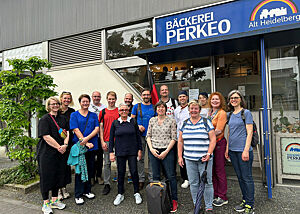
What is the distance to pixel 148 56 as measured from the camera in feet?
15.4

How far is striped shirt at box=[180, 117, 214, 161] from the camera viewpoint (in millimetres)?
2896

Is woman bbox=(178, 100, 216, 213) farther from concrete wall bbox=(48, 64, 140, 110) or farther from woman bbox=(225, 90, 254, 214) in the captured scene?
concrete wall bbox=(48, 64, 140, 110)

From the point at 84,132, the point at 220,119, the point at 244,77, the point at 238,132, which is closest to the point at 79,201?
the point at 84,132

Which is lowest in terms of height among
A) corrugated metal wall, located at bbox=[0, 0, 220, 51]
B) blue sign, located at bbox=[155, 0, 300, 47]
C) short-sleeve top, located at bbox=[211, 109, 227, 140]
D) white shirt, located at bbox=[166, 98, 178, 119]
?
short-sleeve top, located at bbox=[211, 109, 227, 140]

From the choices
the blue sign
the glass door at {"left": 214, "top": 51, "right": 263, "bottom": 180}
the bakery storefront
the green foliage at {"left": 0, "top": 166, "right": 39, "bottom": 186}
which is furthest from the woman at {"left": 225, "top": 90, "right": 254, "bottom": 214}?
the green foliage at {"left": 0, "top": 166, "right": 39, "bottom": 186}

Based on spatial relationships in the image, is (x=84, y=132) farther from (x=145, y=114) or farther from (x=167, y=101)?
(x=167, y=101)

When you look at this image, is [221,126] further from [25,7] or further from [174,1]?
[25,7]

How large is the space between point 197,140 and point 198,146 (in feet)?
0.29

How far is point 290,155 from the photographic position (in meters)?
4.16

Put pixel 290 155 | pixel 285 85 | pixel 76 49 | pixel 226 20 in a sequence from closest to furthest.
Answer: pixel 290 155
pixel 285 85
pixel 226 20
pixel 76 49

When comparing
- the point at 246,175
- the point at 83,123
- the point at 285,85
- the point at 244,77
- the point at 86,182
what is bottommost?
the point at 86,182

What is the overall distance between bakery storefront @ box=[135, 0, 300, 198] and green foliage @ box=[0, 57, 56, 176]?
2447 mm

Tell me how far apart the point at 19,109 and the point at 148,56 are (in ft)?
10.3

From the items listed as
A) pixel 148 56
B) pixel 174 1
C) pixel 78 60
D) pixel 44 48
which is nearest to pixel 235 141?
pixel 148 56
